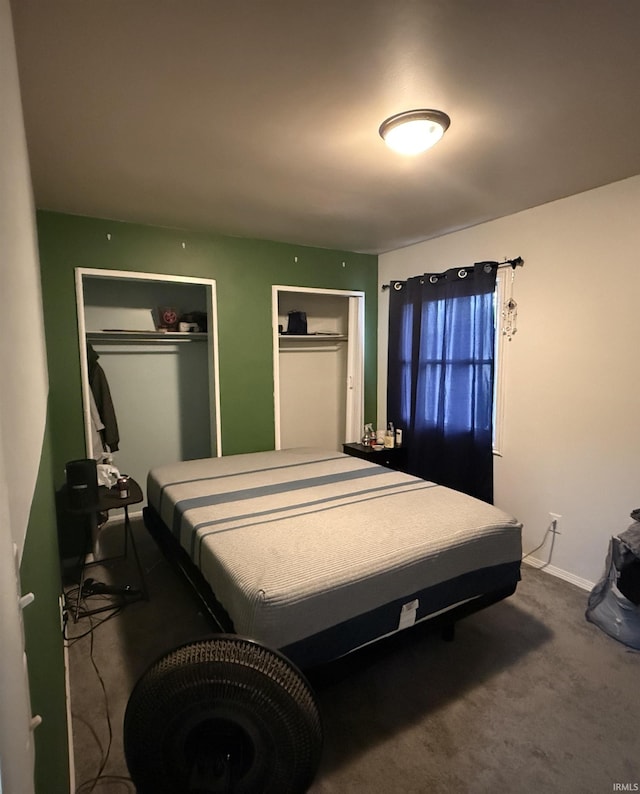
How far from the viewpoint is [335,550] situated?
5.77ft

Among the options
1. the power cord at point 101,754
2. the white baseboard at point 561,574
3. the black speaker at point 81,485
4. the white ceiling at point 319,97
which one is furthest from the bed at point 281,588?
the white ceiling at point 319,97

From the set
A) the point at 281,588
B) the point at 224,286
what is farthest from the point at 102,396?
the point at 281,588

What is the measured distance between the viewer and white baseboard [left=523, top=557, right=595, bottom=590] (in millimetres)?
2730

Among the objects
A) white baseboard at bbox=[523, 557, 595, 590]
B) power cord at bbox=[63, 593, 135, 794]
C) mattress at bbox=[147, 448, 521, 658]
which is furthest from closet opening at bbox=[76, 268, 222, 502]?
white baseboard at bbox=[523, 557, 595, 590]

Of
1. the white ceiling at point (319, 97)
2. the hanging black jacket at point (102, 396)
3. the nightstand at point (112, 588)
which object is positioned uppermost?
the white ceiling at point (319, 97)

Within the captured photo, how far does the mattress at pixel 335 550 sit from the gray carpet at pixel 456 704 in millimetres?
223

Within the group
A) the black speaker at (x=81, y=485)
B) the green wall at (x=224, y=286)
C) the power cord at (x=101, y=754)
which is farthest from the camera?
the green wall at (x=224, y=286)

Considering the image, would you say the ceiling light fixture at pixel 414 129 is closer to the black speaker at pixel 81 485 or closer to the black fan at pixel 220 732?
the black fan at pixel 220 732

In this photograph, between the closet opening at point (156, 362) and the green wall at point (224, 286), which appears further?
the closet opening at point (156, 362)

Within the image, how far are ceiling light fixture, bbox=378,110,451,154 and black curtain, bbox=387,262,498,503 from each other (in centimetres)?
153

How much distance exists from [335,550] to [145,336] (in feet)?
9.38

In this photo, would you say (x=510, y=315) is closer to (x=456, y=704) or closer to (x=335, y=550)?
(x=335, y=550)

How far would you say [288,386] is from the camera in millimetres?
4477

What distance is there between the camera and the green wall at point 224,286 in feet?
9.87
